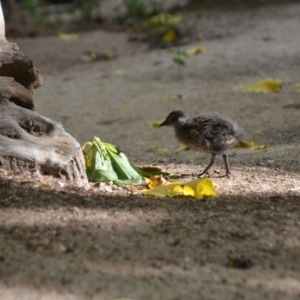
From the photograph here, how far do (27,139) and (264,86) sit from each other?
5709 mm

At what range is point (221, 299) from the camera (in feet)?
10.0

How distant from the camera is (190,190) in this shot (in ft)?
14.3

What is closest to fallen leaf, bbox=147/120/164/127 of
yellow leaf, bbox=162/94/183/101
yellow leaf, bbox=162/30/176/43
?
yellow leaf, bbox=162/94/183/101

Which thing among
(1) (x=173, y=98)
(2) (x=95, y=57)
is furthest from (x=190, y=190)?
(2) (x=95, y=57)

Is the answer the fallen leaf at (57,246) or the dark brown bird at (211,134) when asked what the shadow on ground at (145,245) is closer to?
the fallen leaf at (57,246)

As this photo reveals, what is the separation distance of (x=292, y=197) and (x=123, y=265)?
1488 mm

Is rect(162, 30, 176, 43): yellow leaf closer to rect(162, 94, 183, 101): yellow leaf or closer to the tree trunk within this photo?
rect(162, 94, 183, 101): yellow leaf

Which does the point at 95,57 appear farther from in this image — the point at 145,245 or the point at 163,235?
the point at 145,245

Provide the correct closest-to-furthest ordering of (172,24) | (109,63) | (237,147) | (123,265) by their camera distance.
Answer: (123,265) < (237,147) < (109,63) < (172,24)

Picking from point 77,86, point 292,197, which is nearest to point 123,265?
point 292,197

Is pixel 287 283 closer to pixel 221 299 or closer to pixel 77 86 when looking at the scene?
pixel 221 299

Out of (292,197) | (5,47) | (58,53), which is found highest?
(5,47)

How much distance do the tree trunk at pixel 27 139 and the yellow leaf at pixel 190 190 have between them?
19.4 inches

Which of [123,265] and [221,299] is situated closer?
[221,299]
